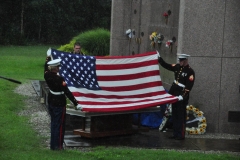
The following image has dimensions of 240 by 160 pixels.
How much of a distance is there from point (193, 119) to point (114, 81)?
2.01 m

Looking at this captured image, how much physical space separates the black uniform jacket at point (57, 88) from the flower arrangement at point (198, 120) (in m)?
3.56

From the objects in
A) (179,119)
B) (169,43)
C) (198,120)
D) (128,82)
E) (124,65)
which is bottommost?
(198,120)

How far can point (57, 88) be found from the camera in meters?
10.2

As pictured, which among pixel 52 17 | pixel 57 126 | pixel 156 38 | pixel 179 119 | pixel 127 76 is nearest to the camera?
pixel 57 126

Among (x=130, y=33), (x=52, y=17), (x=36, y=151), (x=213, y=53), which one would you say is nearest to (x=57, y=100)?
(x=36, y=151)

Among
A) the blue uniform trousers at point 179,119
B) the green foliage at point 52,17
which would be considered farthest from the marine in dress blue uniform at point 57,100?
the green foliage at point 52,17

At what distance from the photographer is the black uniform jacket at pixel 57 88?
10.1 m

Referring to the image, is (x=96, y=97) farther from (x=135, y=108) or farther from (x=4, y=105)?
(x=4, y=105)

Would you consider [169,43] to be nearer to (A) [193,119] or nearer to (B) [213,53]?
(B) [213,53]

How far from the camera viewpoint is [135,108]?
38.4 feet

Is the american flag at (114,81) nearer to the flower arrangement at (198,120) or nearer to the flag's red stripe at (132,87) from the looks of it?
the flag's red stripe at (132,87)

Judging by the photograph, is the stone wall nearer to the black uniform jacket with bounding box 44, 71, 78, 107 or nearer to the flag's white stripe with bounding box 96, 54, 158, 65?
the flag's white stripe with bounding box 96, 54, 158, 65

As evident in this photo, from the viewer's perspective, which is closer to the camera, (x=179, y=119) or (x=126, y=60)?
(x=179, y=119)

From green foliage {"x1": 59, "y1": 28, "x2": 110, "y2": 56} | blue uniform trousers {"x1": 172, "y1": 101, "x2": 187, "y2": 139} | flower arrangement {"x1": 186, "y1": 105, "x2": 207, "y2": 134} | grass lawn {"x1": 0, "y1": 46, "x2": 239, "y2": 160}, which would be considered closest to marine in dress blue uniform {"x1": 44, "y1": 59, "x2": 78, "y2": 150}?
grass lawn {"x1": 0, "y1": 46, "x2": 239, "y2": 160}
